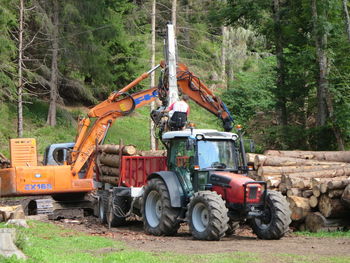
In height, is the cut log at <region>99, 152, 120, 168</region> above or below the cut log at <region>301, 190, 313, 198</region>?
above

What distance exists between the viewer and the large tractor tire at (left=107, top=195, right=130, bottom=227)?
16.8 m

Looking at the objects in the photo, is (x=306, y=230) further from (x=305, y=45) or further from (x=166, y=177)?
(x=305, y=45)

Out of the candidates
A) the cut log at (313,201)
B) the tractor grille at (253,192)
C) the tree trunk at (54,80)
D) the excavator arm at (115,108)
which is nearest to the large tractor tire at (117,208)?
the excavator arm at (115,108)

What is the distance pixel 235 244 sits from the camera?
1255 centimetres

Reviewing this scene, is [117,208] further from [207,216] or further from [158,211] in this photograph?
[207,216]

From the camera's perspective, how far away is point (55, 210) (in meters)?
19.3

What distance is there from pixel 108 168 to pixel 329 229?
6.85 metres

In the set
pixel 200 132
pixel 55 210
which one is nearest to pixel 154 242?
pixel 200 132

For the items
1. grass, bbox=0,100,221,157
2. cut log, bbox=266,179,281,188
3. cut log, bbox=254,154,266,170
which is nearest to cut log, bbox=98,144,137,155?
cut log, bbox=254,154,266,170

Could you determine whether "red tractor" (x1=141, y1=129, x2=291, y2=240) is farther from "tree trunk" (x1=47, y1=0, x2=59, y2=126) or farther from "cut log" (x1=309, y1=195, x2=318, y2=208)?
"tree trunk" (x1=47, y1=0, x2=59, y2=126)

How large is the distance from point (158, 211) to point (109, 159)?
3965 mm

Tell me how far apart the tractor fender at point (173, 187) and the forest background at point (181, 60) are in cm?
1277

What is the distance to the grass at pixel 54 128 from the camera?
106ft

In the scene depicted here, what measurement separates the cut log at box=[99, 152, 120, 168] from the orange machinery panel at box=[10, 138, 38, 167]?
7.03 ft
